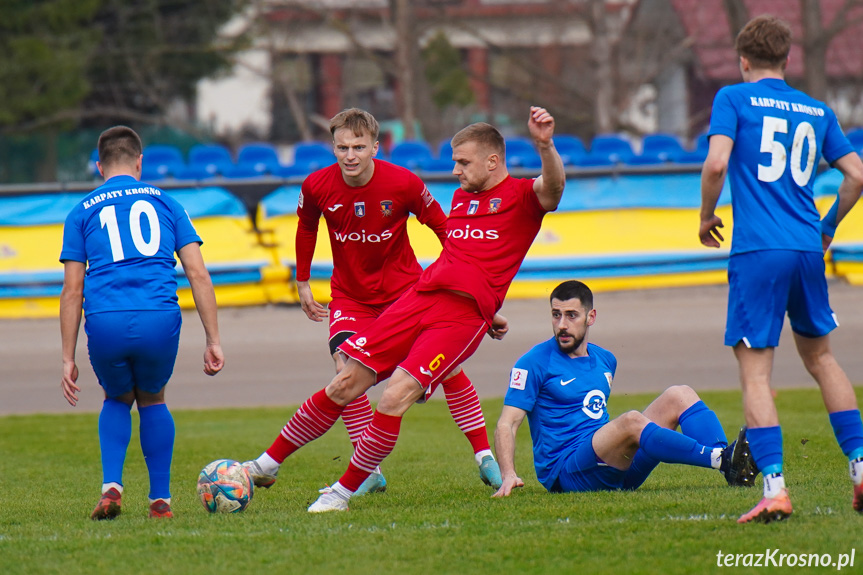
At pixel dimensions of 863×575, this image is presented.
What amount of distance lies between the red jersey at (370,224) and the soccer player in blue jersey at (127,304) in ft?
3.93

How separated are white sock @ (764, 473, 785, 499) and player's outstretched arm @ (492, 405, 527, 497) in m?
1.51

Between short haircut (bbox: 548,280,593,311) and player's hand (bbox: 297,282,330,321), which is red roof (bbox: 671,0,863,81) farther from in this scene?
short haircut (bbox: 548,280,593,311)

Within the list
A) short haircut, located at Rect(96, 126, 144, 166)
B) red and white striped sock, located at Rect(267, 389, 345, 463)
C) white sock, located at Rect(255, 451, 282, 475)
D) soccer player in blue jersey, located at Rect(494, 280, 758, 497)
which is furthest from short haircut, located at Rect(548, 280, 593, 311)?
short haircut, located at Rect(96, 126, 144, 166)

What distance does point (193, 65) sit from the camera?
30.9 m

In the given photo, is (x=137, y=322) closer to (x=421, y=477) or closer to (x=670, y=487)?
(x=421, y=477)

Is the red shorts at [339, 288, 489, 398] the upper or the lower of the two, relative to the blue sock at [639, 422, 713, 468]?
upper

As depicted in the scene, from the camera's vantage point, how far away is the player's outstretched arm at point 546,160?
17.1 feet

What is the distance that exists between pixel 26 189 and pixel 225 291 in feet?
11.4

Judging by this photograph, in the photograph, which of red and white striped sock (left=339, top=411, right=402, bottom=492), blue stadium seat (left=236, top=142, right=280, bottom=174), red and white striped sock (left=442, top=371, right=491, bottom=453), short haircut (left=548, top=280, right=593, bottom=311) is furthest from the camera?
blue stadium seat (left=236, top=142, right=280, bottom=174)

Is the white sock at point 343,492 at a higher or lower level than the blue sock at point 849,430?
lower

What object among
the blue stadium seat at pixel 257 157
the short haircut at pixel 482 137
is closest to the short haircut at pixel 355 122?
the short haircut at pixel 482 137

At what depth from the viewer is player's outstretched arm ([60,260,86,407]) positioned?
536cm

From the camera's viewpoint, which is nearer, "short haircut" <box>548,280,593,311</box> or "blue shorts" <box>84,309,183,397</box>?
"blue shorts" <box>84,309,183,397</box>

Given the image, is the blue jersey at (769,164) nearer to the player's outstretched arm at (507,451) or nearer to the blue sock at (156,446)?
the player's outstretched arm at (507,451)
